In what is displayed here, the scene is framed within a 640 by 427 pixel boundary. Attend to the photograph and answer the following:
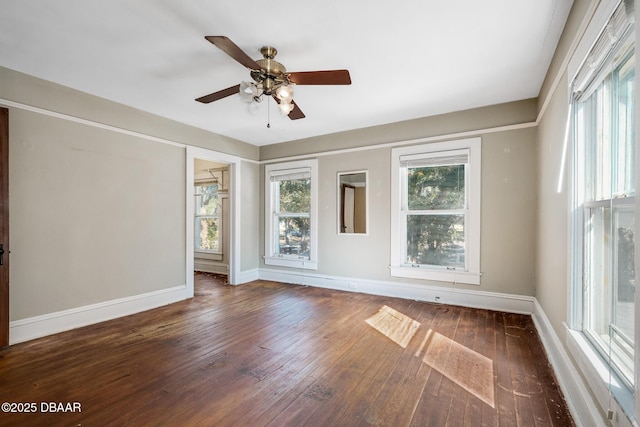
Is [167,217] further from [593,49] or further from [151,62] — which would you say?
[593,49]

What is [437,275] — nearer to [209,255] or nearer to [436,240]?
[436,240]

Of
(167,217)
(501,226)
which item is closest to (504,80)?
(501,226)

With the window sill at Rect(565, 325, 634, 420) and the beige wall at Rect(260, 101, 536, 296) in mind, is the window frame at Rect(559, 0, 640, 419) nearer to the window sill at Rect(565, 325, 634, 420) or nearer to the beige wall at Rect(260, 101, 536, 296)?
the window sill at Rect(565, 325, 634, 420)

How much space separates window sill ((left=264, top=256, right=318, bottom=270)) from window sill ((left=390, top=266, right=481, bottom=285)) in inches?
57.9

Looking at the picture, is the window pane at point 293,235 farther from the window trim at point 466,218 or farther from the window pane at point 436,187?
the window pane at point 436,187

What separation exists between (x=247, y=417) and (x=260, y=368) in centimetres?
58

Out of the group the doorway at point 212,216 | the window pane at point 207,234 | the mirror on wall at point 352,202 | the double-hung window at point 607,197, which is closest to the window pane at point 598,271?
the double-hung window at point 607,197

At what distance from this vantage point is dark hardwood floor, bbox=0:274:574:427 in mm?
1778

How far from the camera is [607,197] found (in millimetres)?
1554

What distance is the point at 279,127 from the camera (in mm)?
4551

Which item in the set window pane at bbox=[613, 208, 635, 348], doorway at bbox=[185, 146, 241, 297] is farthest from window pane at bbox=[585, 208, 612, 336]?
doorway at bbox=[185, 146, 241, 297]

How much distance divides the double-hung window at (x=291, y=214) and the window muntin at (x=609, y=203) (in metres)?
3.71

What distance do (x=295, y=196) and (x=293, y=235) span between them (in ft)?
2.44

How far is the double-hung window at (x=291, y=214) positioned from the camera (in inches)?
202
